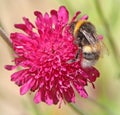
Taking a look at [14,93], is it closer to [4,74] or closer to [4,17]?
[4,74]

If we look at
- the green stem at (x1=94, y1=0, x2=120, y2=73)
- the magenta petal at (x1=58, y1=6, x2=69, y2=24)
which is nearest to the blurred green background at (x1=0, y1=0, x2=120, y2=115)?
the green stem at (x1=94, y1=0, x2=120, y2=73)

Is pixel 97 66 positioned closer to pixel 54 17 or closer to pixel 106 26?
pixel 106 26

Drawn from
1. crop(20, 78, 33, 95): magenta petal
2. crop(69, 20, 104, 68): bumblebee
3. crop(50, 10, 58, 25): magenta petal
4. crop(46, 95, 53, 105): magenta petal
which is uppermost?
crop(50, 10, 58, 25): magenta petal

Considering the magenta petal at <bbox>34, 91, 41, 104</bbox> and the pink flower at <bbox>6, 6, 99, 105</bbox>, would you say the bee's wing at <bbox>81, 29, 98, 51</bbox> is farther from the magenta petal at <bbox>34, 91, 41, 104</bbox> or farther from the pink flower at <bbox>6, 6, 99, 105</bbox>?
the magenta petal at <bbox>34, 91, 41, 104</bbox>

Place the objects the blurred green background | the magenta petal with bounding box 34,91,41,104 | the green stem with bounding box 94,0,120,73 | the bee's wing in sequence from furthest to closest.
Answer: the blurred green background < the green stem with bounding box 94,0,120,73 < the magenta petal with bounding box 34,91,41,104 < the bee's wing

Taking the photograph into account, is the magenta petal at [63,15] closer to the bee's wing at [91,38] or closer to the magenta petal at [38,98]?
the bee's wing at [91,38]

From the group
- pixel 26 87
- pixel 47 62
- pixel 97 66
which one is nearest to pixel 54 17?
pixel 47 62

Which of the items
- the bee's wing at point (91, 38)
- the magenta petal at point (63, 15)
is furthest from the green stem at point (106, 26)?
the bee's wing at point (91, 38)
